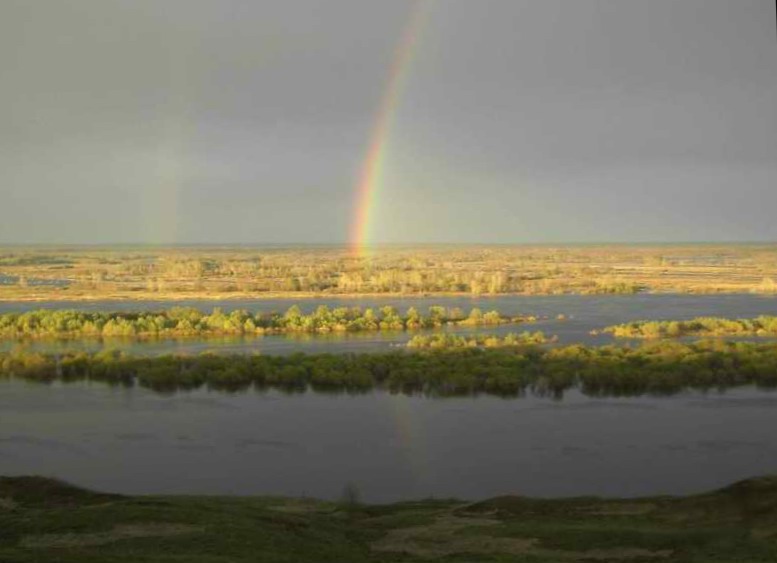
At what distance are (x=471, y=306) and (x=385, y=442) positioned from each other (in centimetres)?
2388

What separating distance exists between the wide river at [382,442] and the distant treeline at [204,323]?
27.5 feet

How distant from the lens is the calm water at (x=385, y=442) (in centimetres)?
1438

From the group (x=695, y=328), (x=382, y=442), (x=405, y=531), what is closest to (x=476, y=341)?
(x=695, y=328)

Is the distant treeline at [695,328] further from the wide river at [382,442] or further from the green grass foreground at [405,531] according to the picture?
the green grass foreground at [405,531]

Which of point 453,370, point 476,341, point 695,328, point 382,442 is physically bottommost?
point 382,442

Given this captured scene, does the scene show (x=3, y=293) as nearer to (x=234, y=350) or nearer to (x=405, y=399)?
(x=234, y=350)

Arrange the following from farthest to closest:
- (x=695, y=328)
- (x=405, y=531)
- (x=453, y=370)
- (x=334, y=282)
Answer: (x=334, y=282)
(x=695, y=328)
(x=453, y=370)
(x=405, y=531)

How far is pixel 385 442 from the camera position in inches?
666

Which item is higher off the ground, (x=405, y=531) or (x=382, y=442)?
(x=405, y=531)

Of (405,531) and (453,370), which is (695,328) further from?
(405,531)

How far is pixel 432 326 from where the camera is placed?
32.5 m

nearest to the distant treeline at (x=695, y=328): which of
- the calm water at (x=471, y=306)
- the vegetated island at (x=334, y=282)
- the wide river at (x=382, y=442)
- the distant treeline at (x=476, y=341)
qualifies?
the calm water at (x=471, y=306)

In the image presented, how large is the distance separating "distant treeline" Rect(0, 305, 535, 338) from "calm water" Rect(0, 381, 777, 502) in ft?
31.2

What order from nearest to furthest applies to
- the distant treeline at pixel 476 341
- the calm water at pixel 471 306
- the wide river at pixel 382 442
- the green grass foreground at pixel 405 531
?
the green grass foreground at pixel 405 531
the wide river at pixel 382 442
the distant treeline at pixel 476 341
the calm water at pixel 471 306
